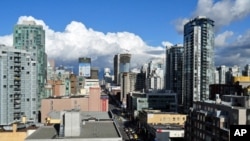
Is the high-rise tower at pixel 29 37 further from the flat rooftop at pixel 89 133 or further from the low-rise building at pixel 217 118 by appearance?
the flat rooftop at pixel 89 133

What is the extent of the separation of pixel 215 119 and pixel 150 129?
5488cm

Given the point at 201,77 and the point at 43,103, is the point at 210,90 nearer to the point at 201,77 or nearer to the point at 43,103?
the point at 201,77

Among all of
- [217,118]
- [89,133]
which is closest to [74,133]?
[89,133]

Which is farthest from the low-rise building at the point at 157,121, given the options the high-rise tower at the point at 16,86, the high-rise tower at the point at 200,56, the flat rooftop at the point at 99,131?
the flat rooftop at the point at 99,131

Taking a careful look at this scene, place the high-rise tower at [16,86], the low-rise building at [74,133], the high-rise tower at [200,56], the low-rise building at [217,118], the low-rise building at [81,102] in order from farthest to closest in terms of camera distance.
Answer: the high-rise tower at [200,56] < the low-rise building at [81,102] < the high-rise tower at [16,86] < the low-rise building at [217,118] < the low-rise building at [74,133]

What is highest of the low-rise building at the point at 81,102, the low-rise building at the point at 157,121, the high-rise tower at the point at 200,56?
the high-rise tower at the point at 200,56

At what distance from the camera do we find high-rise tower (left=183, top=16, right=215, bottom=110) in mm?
161250

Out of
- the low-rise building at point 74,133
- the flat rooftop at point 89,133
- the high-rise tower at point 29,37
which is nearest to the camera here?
the low-rise building at point 74,133

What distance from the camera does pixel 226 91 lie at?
140125 millimetres

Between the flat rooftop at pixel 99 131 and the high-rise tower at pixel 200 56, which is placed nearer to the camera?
the flat rooftop at pixel 99 131

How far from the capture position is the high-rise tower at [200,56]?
161m

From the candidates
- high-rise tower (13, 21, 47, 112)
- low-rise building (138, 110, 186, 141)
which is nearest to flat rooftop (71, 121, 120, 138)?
low-rise building (138, 110, 186, 141)

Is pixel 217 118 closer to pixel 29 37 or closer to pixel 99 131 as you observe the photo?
pixel 99 131

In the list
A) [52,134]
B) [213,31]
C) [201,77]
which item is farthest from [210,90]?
[52,134]
